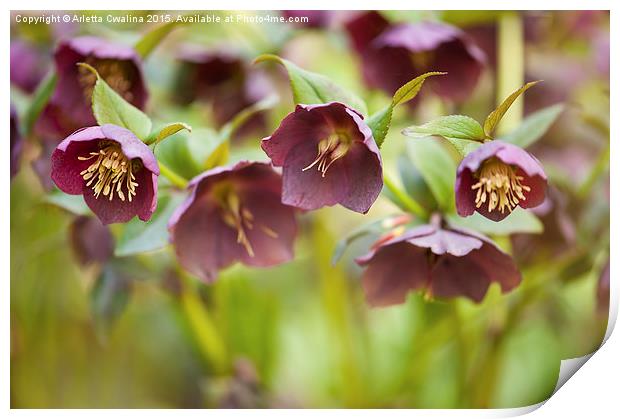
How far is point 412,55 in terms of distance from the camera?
469 millimetres

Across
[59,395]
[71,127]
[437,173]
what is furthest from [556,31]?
[59,395]

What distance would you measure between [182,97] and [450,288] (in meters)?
0.23

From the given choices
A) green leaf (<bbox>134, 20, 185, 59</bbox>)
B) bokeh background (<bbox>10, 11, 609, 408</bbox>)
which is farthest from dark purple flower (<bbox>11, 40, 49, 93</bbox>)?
green leaf (<bbox>134, 20, 185, 59</bbox>)

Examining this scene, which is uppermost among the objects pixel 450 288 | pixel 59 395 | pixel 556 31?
pixel 556 31

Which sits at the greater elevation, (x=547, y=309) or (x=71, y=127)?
(x=71, y=127)

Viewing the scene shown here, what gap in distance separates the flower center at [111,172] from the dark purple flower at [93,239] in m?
0.12

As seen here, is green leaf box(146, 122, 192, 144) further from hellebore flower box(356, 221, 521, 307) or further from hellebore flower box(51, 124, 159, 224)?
hellebore flower box(356, 221, 521, 307)

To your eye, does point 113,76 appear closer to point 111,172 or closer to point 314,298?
point 111,172

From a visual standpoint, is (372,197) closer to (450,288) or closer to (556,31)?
(450,288)

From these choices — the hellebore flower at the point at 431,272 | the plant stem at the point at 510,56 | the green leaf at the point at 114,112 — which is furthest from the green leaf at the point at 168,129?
the plant stem at the point at 510,56

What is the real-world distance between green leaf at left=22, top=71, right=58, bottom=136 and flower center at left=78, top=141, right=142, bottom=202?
97mm

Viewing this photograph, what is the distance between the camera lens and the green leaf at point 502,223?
390 mm

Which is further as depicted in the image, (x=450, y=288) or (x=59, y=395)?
(x=59, y=395)
